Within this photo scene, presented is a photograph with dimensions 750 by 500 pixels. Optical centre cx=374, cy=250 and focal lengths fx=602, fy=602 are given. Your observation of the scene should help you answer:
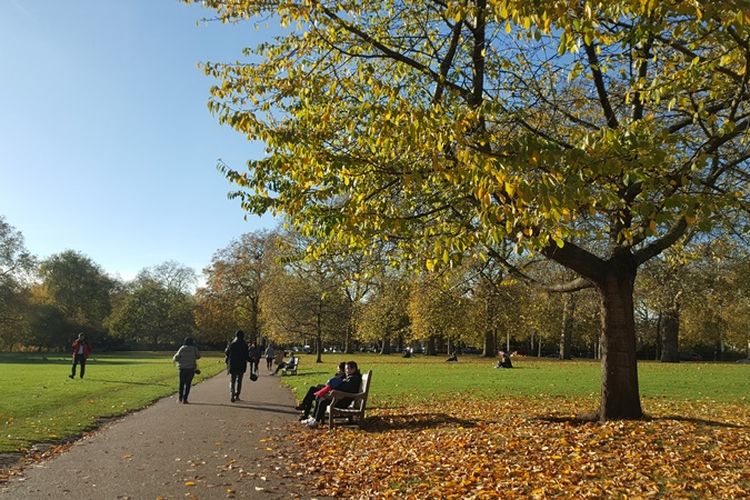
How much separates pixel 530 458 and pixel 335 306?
41.6 metres

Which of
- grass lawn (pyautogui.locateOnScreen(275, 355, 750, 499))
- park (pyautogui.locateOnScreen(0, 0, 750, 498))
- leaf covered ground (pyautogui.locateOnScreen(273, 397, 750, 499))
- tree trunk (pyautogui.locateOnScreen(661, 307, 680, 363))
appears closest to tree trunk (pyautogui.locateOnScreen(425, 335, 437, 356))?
tree trunk (pyautogui.locateOnScreen(661, 307, 680, 363))

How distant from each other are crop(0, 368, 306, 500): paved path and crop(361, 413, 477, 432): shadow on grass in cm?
173

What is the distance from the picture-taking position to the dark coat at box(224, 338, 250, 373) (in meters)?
15.7

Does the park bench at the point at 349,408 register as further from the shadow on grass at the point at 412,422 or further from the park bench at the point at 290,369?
the park bench at the point at 290,369

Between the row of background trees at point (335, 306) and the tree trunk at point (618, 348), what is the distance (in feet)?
10.3

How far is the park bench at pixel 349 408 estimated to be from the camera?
11.2 meters

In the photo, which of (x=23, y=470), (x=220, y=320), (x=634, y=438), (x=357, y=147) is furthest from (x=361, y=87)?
(x=220, y=320)

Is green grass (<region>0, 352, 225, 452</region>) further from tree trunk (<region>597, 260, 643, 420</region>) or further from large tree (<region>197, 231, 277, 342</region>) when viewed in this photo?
large tree (<region>197, 231, 277, 342</region>)

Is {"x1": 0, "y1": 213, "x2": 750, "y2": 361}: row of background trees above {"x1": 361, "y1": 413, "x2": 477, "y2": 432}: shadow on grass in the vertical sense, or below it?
above

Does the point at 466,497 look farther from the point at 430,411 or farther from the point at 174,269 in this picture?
the point at 174,269

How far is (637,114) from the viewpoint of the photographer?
917 centimetres

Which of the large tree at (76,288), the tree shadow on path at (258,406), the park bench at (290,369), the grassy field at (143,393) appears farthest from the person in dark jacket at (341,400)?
the large tree at (76,288)

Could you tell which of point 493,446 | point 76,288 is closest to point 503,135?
point 493,446

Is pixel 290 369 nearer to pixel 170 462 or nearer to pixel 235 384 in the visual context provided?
pixel 235 384
